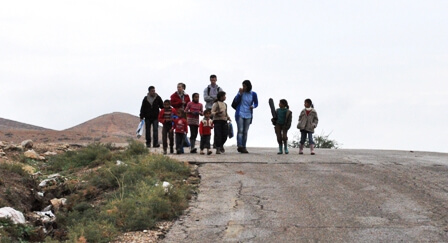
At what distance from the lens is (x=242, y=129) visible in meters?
20.7

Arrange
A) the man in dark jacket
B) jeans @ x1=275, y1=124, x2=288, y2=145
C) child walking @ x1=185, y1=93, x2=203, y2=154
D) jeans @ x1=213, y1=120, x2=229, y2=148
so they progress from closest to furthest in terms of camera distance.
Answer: child walking @ x1=185, y1=93, x2=203, y2=154 → jeans @ x1=213, y1=120, x2=229, y2=148 → jeans @ x1=275, y1=124, x2=288, y2=145 → the man in dark jacket

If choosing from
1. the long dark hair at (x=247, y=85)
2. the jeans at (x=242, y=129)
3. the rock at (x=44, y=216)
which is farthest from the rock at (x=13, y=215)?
the long dark hair at (x=247, y=85)

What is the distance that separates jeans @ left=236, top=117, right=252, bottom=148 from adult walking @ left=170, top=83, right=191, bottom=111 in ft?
5.73

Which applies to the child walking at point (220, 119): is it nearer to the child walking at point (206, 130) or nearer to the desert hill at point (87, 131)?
the child walking at point (206, 130)

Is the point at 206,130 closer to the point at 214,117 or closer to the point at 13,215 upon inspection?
the point at 214,117

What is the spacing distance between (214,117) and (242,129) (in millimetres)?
1280

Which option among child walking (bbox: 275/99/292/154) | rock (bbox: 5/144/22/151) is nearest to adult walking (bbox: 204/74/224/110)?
child walking (bbox: 275/99/292/154)

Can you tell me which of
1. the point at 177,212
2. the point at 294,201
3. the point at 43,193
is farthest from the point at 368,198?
the point at 43,193

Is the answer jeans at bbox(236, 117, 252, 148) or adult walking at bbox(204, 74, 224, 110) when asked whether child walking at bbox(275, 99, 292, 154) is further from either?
adult walking at bbox(204, 74, 224, 110)

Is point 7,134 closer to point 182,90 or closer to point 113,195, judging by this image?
point 182,90

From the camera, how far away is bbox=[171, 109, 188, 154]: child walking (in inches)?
778

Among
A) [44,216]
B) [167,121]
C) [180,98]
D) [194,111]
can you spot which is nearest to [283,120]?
[194,111]

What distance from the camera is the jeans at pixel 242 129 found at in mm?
20578

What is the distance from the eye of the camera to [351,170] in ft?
53.7
